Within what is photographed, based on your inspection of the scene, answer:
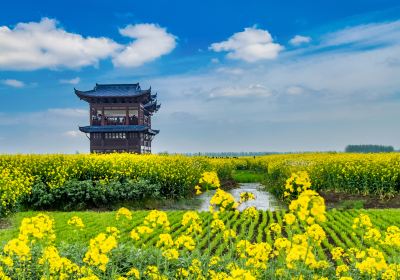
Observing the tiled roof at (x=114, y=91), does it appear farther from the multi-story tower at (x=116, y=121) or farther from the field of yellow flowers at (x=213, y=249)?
the field of yellow flowers at (x=213, y=249)

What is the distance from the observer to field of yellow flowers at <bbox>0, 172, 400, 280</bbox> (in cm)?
475

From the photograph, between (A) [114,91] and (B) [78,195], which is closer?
(B) [78,195]

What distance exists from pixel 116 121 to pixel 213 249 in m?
44.0

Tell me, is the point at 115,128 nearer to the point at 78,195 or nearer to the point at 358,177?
the point at 78,195

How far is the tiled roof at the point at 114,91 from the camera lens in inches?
2014

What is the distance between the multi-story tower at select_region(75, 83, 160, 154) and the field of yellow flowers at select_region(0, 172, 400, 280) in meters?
38.0

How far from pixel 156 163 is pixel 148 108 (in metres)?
37.0

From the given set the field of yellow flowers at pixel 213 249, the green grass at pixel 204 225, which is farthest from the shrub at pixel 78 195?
the field of yellow flowers at pixel 213 249

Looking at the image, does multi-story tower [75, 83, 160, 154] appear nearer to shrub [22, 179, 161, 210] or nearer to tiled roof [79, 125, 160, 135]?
tiled roof [79, 125, 160, 135]

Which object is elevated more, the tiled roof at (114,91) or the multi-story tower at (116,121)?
the tiled roof at (114,91)

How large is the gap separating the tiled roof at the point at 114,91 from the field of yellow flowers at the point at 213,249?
39.1 m

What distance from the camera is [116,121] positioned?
5247 cm

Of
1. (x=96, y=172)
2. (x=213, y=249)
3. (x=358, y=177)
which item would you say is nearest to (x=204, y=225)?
(x=213, y=249)

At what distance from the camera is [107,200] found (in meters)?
18.3
